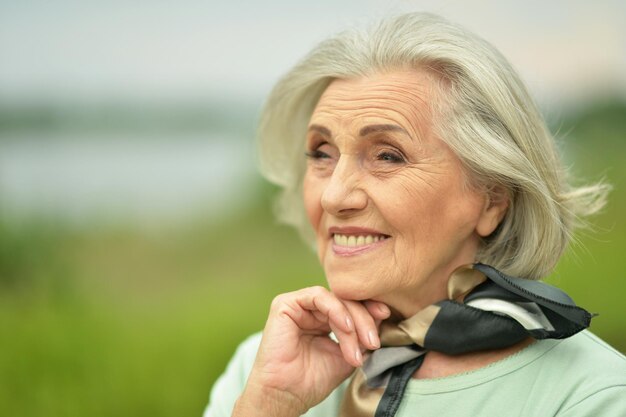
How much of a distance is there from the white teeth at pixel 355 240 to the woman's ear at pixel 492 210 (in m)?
0.36

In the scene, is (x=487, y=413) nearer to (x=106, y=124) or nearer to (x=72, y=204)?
(x=72, y=204)

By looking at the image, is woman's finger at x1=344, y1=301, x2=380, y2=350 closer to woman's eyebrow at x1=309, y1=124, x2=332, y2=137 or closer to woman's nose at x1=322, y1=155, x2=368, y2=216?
woman's nose at x1=322, y1=155, x2=368, y2=216

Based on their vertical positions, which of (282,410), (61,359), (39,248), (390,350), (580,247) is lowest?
(61,359)

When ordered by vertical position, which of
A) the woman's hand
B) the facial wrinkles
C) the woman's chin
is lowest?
the woman's hand

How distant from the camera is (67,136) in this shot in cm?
648

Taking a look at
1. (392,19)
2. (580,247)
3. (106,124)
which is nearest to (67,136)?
(106,124)

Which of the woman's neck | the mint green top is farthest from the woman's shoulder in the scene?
the woman's neck

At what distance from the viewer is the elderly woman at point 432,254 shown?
245 centimetres

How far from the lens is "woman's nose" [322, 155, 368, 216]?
8.30 feet

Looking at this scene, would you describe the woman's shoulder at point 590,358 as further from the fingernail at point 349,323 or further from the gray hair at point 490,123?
the fingernail at point 349,323

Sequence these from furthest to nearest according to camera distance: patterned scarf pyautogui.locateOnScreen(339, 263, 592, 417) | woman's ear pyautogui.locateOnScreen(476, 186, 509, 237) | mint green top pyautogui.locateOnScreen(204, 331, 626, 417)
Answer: woman's ear pyautogui.locateOnScreen(476, 186, 509, 237), patterned scarf pyautogui.locateOnScreen(339, 263, 592, 417), mint green top pyautogui.locateOnScreen(204, 331, 626, 417)

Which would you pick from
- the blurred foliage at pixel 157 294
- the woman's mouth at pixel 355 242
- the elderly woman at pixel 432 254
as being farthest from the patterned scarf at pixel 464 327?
the blurred foliage at pixel 157 294

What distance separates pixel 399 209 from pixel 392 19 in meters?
0.72

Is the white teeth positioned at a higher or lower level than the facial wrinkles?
lower
